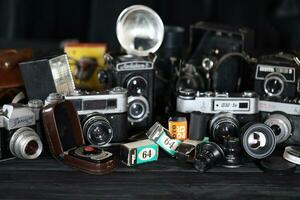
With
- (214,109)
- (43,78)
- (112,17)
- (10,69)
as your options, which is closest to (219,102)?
(214,109)

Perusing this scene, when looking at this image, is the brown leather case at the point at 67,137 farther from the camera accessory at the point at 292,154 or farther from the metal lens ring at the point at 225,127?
the camera accessory at the point at 292,154

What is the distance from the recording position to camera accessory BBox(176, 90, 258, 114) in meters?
1.78

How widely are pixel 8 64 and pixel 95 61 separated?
0.50m

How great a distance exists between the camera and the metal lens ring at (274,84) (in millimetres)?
1825

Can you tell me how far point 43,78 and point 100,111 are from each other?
0.19 meters

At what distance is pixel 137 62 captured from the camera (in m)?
1.83

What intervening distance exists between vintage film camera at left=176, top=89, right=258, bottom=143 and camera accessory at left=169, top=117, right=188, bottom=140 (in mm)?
20

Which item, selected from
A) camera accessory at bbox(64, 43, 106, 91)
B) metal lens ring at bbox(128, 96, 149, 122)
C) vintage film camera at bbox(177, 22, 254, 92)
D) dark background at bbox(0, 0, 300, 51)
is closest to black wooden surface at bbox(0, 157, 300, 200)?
metal lens ring at bbox(128, 96, 149, 122)

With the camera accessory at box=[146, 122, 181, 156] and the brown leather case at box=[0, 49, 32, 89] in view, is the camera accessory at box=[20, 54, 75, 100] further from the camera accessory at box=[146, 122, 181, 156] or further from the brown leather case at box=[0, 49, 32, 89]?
the camera accessory at box=[146, 122, 181, 156]

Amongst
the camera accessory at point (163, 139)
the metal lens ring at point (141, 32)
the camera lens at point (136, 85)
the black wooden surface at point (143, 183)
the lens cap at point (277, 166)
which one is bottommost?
the black wooden surface at point (143, 183)

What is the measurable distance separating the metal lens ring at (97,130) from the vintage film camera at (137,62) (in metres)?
0.14

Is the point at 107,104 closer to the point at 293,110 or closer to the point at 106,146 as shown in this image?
the point at 106,146

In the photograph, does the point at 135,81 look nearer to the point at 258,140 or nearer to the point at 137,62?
the point at 137,62

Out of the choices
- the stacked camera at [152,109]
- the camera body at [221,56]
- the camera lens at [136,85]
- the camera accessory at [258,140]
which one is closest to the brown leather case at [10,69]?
the stacked camera at [152,109]
